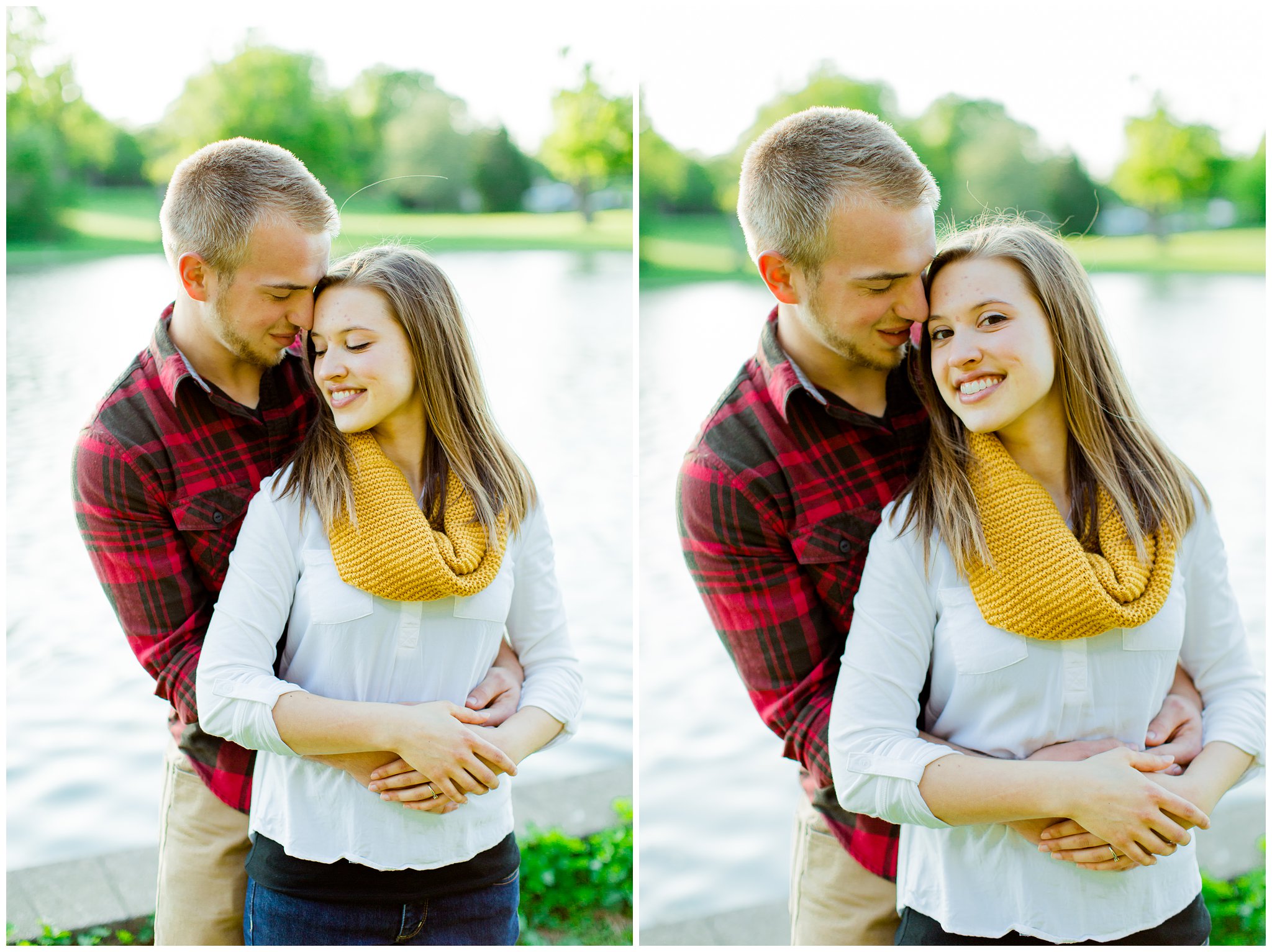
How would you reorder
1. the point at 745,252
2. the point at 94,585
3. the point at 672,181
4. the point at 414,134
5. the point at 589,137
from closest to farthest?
the point at 94,585 < the point at 589,137 < the point at 414,134 < the point at 672,181 < the point at 745,252

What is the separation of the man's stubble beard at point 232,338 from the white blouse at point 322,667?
21cm

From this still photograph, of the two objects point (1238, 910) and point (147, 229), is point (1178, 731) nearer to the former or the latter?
point (1238, 910)

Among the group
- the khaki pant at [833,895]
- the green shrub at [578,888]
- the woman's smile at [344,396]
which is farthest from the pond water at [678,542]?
the woman's smile at [344,396]

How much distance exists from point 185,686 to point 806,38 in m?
6.99

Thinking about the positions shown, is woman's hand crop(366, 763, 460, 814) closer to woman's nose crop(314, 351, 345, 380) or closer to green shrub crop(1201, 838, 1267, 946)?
woman's nose crop(314, 351, 345, 380)

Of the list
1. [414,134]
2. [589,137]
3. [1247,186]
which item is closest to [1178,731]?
[589,137]

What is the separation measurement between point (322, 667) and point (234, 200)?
80cm

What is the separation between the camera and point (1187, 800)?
156 cm

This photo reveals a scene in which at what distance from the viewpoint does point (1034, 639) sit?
161 cm

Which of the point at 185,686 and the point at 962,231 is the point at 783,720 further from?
the point at 185,686

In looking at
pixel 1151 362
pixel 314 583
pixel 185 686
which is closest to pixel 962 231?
pixel 314 583

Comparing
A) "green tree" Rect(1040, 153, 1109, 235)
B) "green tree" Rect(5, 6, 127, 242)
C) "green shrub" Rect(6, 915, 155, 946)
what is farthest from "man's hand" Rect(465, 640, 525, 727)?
"green tree" Rect(1040, 153, 1109, 235)

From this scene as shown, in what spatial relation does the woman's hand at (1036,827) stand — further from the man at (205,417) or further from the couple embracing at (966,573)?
the man at (205,417)

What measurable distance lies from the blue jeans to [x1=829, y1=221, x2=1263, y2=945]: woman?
0.66m
